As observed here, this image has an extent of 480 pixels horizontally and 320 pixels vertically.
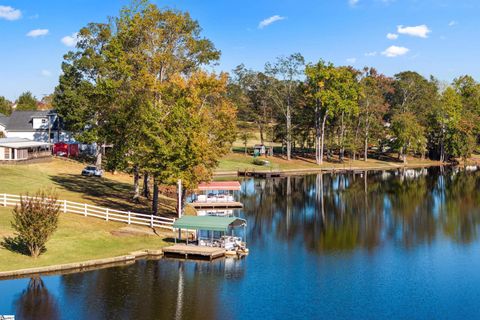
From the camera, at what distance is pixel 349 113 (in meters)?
150

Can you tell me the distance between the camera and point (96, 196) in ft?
234

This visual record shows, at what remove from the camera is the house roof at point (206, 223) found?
4838 centimetres

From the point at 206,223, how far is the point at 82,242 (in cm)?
1147

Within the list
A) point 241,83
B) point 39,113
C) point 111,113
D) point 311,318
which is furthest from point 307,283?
point 241,83

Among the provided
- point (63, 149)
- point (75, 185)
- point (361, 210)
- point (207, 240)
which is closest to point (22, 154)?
point (75, 185)

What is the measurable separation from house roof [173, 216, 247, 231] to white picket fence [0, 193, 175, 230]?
5.32m

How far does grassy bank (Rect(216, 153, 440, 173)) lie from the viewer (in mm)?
133875

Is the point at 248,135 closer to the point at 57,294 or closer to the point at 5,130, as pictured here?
the point at 5,130

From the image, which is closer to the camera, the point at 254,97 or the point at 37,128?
the point at 37,128

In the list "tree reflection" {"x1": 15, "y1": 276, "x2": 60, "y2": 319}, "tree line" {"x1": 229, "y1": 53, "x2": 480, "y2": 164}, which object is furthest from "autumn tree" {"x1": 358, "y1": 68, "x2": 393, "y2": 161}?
"tree reflection" {"x1": 15, "y1": 276, "x2": 60, "y2": 319}

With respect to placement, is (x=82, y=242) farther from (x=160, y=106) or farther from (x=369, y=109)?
(x=369, y=109)

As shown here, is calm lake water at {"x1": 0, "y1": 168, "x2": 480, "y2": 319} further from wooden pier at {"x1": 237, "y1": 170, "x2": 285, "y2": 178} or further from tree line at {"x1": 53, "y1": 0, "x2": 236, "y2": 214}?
wooden pier at {"x1": 237, "y1": 170, "x2": 285, "y2": 178}

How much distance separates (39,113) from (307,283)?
330 ft

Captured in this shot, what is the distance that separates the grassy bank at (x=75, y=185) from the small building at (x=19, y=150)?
88.5 inches
